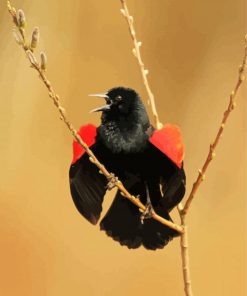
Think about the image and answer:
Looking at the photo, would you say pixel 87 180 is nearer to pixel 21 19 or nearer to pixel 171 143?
pixel 171 143

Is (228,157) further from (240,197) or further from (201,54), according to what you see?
(201,54)

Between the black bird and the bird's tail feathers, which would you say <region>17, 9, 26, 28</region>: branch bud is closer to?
the black bird

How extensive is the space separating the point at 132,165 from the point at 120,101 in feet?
0.24

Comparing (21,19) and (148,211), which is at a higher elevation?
(21,19)

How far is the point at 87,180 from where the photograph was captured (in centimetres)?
57

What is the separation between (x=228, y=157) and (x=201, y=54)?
7.8 inches

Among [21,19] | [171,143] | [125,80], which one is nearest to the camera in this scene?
[21,19]

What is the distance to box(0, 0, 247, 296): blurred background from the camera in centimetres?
90

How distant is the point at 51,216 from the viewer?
0.93 m

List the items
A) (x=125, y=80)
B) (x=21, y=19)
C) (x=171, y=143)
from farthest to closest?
(x=125, y=80)
(x=171, y=143)
(x=21, y=19)

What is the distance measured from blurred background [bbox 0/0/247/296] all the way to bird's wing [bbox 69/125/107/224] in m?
0.34

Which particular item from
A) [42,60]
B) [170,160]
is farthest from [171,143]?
[42,60]

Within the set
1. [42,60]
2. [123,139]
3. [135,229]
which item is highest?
[42,60]

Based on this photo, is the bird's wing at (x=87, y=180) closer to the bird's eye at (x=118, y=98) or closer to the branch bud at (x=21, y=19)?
the bird's eye at (x=118, y=98)
